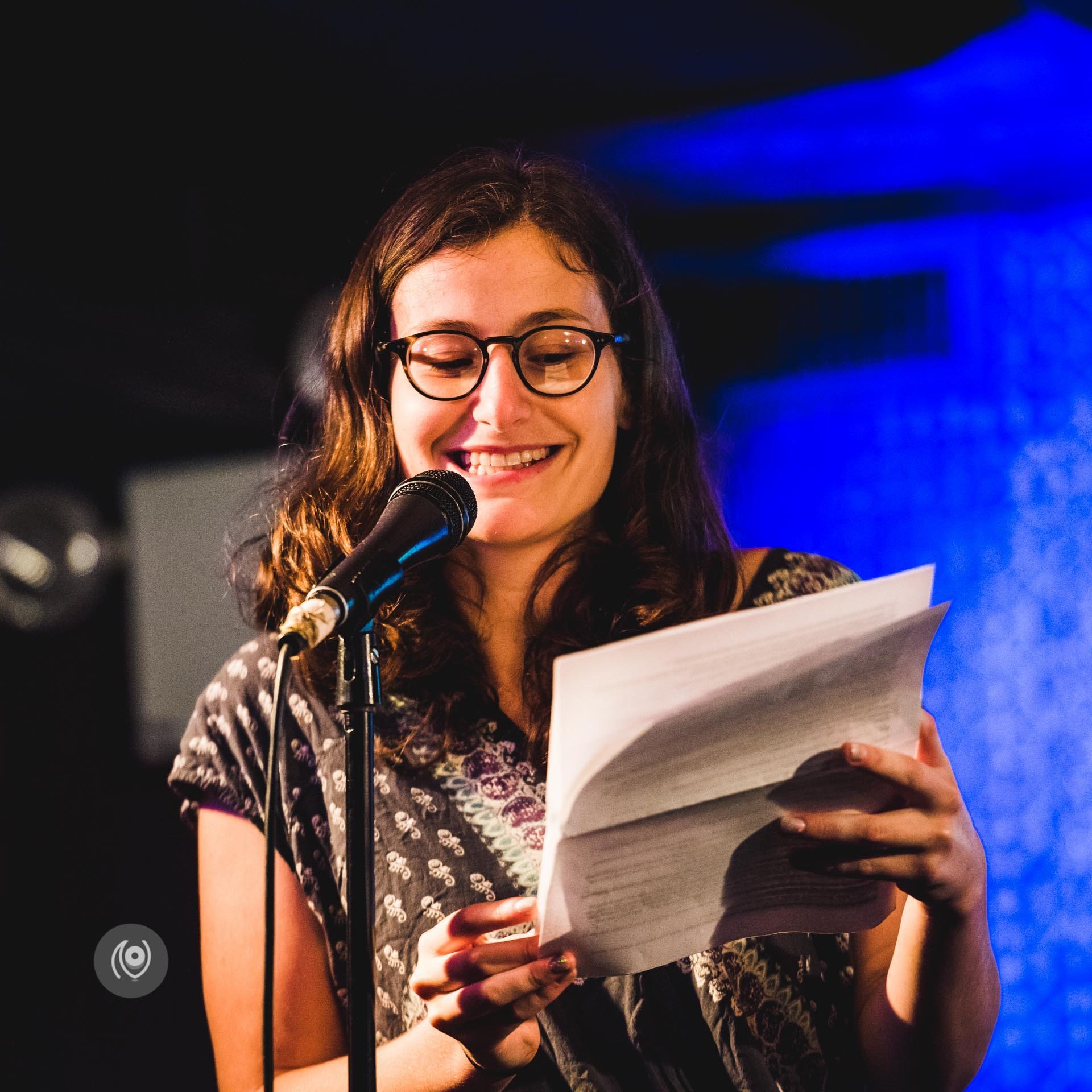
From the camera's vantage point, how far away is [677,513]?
1347 mm

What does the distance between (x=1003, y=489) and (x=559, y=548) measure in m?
1.35

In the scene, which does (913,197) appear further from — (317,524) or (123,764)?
(123,764)

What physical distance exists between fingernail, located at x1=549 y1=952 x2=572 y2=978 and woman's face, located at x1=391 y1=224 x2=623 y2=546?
535 millimetres

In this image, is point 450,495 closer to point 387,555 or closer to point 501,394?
point 387,555

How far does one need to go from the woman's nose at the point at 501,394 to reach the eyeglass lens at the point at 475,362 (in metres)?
0.01

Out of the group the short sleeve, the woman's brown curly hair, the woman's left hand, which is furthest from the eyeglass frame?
the woman's left hand

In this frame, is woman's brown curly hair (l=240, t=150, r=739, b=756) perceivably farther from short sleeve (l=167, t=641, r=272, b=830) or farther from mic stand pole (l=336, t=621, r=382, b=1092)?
mic stand pole (l=336, t=621, r=382, b=1092)

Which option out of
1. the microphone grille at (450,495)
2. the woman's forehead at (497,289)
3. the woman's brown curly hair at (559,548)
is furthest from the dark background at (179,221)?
the microphone grille at (450,495)

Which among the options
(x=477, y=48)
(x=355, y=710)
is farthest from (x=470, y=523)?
(x=477, y=48)

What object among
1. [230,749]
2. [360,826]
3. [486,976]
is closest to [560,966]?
[486,976]

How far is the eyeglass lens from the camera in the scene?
1132 mm

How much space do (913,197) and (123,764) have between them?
2247mm

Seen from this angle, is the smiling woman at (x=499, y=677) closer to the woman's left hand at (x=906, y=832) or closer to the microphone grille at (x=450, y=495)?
the woman's left hand at (x=906, y=832)

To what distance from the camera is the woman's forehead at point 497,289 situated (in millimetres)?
1137
